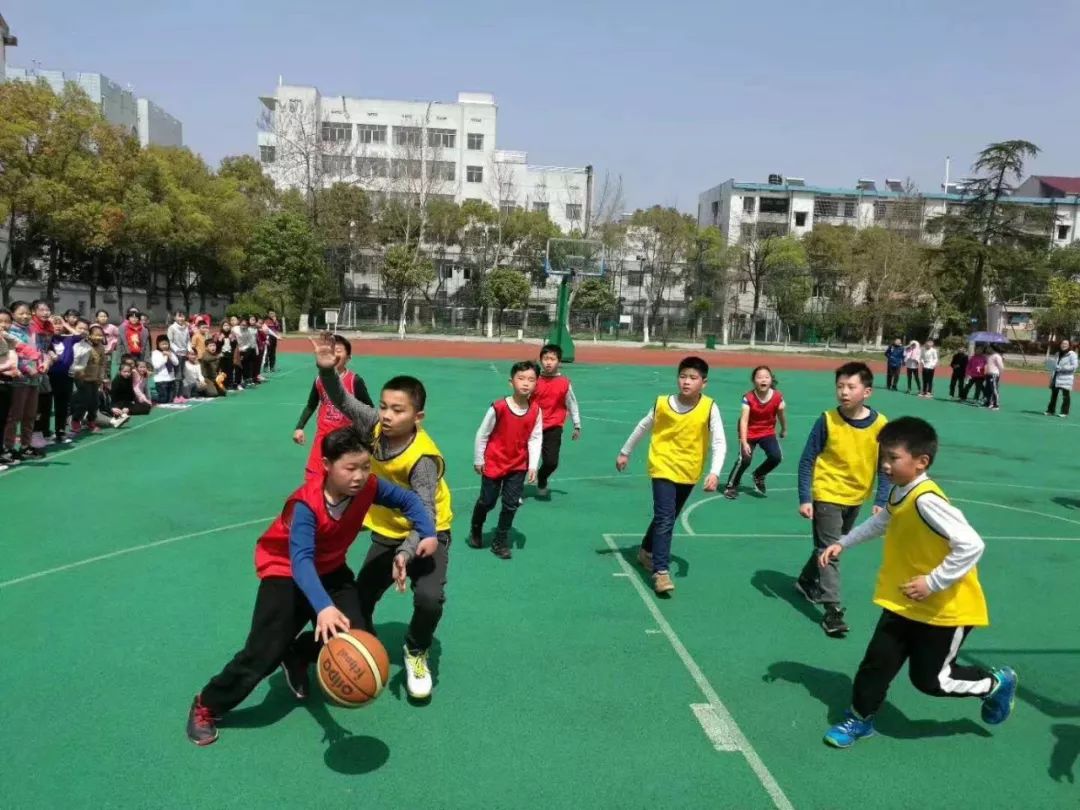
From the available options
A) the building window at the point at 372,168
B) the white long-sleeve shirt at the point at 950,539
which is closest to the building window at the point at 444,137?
the building window at the point at 372,168

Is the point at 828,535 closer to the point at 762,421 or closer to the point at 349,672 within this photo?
the point at 349,672

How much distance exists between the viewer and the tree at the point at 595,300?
176 feet

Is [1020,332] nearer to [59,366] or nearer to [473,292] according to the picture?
[473,292]

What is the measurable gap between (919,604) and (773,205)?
6744 centimetres

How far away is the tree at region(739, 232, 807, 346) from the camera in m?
56.2

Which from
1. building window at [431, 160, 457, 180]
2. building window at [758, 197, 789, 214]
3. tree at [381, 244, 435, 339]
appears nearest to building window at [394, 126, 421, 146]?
building window at [431, 160, 457, 180]

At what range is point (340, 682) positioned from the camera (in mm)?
3617

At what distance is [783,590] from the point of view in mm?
6730

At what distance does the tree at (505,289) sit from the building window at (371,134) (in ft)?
59.9

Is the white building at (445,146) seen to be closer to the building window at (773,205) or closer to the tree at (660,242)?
the tree at (660,242)

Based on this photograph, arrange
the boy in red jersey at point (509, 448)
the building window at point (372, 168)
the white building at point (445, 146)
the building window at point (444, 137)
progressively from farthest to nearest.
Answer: the building window at point (444, 137) → the white building at point (445, 146) → the building window at point (372, 168) → the boy in red jersey at point (509, 448)

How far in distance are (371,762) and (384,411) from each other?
183 cm

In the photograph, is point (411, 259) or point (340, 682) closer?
point (340, 682)

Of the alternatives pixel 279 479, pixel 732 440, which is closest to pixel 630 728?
pixel 279 479
